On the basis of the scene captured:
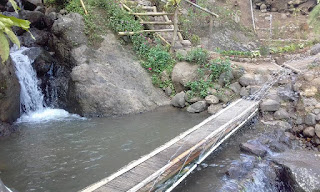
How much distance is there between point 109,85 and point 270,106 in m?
5.01

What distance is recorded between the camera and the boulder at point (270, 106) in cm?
792

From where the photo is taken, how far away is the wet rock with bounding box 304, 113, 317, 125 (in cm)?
709

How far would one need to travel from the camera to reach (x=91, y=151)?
6496mm

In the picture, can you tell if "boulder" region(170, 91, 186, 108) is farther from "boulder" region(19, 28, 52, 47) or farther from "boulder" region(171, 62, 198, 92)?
"boulder" region(19, 28, 52, 47)

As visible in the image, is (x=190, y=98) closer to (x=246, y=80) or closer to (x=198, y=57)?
(x=198, y=57)

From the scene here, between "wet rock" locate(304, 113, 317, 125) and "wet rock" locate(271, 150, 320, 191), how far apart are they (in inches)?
37.1

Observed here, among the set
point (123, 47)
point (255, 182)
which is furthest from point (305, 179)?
point (123, 47)

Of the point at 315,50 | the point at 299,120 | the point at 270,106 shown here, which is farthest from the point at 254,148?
the point at 315,50

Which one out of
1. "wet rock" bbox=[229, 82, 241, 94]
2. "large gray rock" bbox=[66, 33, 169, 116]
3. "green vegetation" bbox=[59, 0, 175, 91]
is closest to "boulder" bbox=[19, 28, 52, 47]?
"large gray rock" bbox=[66, 33, 169, 116]

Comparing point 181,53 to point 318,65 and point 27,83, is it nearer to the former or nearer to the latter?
point 318,65

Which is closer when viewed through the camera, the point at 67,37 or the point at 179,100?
the point at 179,100

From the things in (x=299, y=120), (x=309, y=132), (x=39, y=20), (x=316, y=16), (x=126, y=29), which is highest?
(x=39, y=20)

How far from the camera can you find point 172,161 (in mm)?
4867

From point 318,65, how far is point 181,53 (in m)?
4.53
